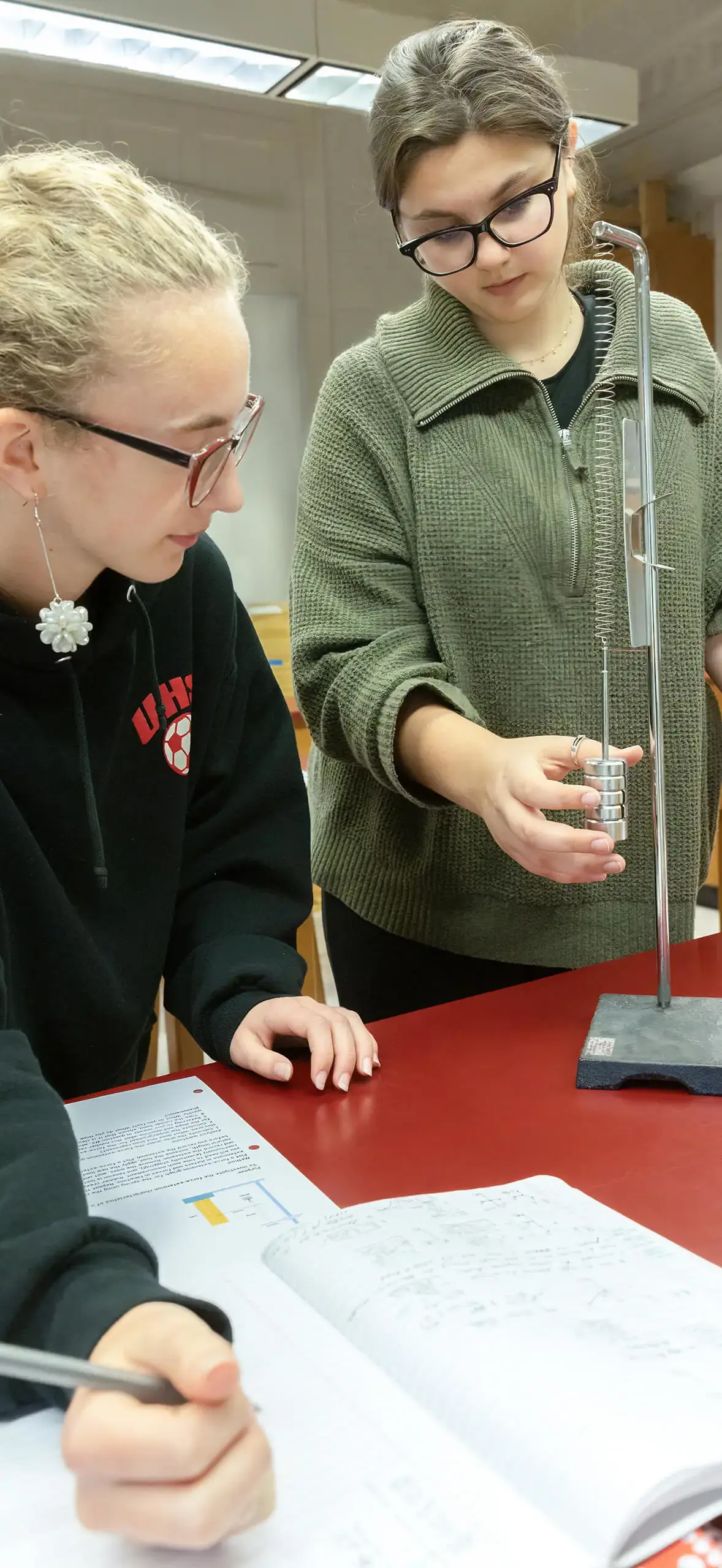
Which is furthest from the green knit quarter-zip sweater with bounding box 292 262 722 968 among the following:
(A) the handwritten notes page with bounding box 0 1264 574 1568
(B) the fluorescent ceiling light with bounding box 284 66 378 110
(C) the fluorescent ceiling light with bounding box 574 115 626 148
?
(C) the fluorescent ceiling light with bounding box 574 115 626 148

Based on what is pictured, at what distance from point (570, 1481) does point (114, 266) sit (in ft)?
2.42

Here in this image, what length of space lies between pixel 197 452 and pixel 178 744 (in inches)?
11.2

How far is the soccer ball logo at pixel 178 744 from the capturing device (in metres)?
1.06

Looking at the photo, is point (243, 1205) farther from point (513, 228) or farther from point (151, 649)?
point (513, 228)

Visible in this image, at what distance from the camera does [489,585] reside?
116cm

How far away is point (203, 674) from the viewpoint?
112cm

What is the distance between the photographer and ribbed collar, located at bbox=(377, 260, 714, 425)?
1154 millimetres

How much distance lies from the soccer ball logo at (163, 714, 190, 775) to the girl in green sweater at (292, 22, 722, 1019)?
0.46 feet

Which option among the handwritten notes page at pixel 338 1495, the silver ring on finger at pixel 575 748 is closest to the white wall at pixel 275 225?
the silver ring on finger at pixel 575 748

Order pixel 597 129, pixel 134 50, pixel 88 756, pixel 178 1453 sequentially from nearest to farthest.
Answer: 1. pixel 178 1453
2. pixel 88 756
3. pixel 134 50
4. pixel 597 129

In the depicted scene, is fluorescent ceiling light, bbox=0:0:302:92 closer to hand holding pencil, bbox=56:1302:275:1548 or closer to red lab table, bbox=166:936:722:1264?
red lab table, bbox=166:936:722:1264

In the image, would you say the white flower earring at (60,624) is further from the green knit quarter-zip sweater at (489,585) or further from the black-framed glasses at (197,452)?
the green knit quarter-zip sweater at (489,585)

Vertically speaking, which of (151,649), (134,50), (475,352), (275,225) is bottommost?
(151,649)

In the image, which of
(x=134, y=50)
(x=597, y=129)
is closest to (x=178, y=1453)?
(x=134, y=50)
